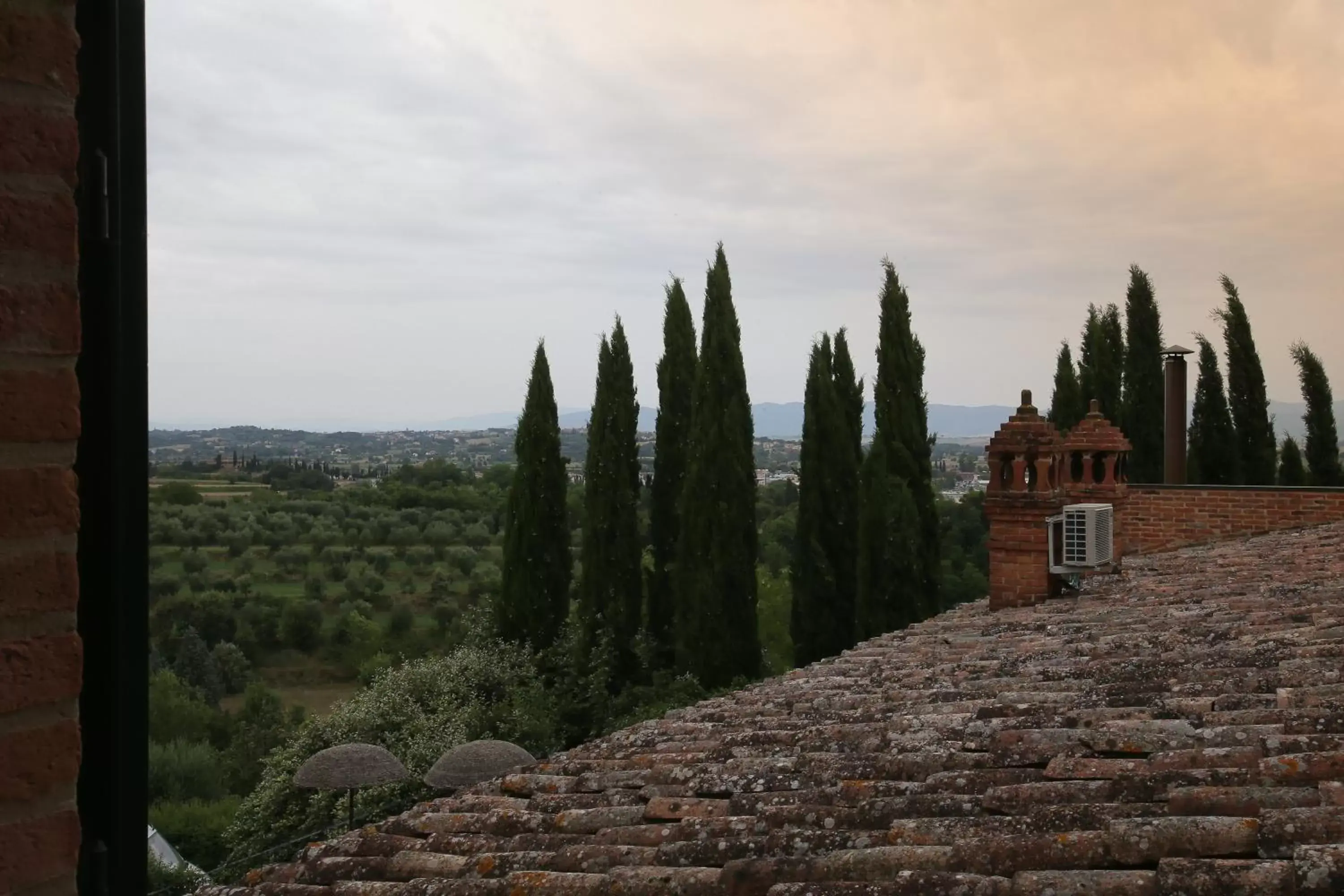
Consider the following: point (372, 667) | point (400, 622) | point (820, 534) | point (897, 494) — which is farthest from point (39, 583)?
point (400, 622)

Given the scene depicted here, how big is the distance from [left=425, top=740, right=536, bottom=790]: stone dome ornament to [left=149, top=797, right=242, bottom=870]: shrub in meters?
7.69

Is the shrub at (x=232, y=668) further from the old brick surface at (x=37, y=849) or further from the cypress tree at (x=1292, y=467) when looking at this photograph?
the old brick surface at (x=37, y=849)

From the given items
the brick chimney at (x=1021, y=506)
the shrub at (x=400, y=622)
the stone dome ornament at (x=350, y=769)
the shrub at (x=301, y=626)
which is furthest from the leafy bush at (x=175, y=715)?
the brick chimney at (x=1021, y=506)

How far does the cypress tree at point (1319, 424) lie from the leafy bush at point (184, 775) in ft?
76.6

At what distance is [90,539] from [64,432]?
0.18m

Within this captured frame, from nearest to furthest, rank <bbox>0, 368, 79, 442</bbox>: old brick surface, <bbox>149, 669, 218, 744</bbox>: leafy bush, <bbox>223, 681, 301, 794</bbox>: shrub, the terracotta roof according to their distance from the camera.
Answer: <bbox>0, 368, 79, 442</bbox>: old brick surface < the terracotta roof < <bbox>223, 681, 301, 794</bbox>: shrub < <bbox>149, 669, 218, 744</bbox>: leafy bush

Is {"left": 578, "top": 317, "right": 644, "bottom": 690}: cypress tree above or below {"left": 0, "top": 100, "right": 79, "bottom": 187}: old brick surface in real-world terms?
below

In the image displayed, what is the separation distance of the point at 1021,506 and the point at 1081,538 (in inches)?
23.6

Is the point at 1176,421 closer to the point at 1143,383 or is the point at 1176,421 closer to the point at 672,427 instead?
the point at 1143,383

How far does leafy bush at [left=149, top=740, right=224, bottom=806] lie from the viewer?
65.8 ft

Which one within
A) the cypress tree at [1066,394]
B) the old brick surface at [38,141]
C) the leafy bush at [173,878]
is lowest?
the leafy bush at [173,878]

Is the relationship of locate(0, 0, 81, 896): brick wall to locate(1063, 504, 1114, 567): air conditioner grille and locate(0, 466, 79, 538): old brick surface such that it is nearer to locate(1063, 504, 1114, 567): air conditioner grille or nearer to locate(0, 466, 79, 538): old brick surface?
locate(0, 466, 79, 538): old brick surface

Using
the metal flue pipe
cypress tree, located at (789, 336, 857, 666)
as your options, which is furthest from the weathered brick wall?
cypress tree, located at (789, 336, 857, 666)

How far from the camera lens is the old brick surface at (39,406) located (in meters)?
1.06
